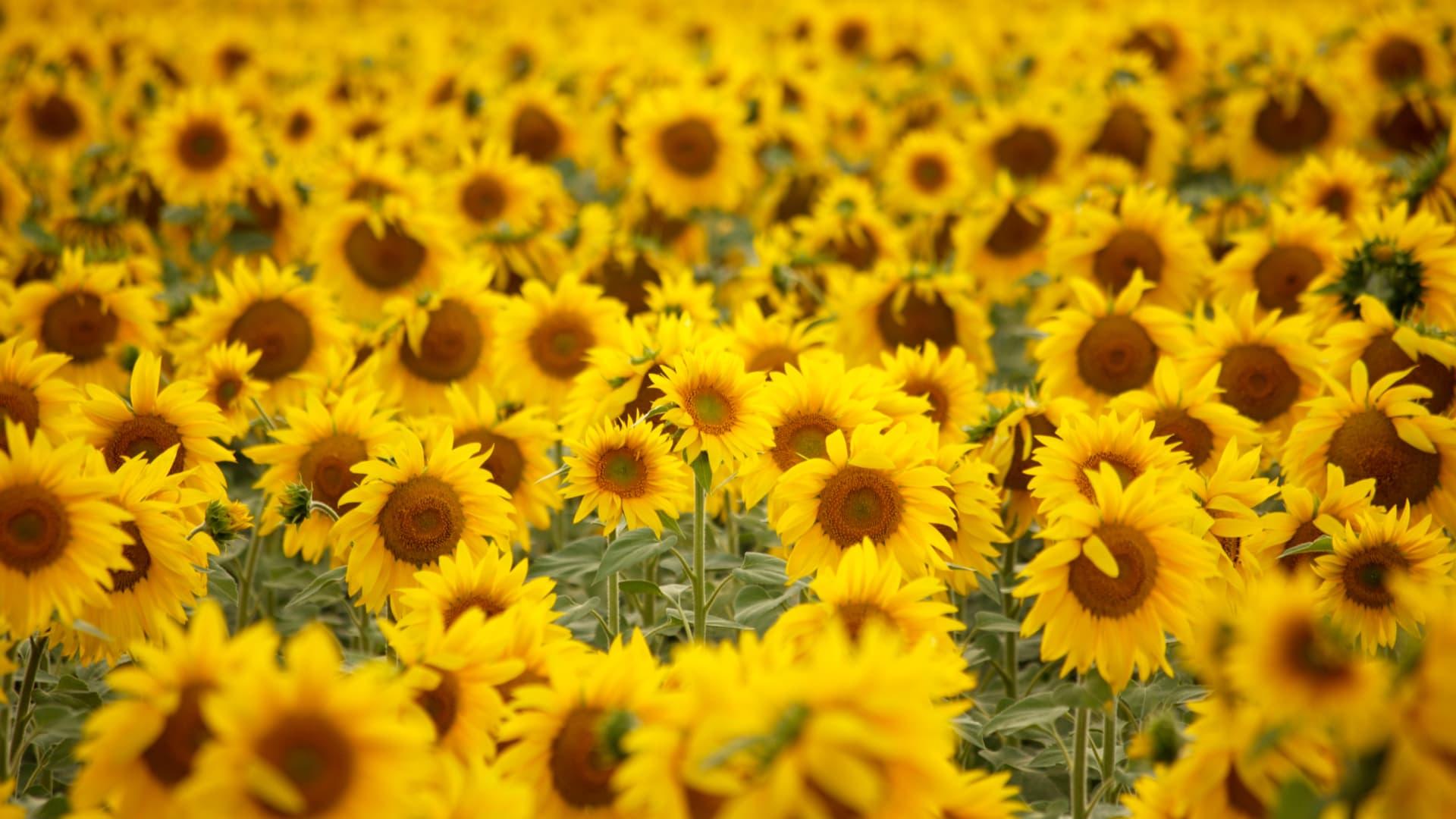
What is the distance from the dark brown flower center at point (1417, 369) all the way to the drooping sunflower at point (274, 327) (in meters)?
3.13

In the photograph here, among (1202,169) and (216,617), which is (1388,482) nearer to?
(216,617)

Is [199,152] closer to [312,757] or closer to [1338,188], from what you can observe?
[312,757]

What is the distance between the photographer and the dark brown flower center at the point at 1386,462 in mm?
2984

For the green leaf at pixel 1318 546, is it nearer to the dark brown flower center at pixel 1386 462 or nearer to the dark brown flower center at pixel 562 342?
the dark brown flower center at pixel 1386 462

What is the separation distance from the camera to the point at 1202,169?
6910 mm

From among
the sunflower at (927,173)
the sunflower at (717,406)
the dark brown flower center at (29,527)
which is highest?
the dark brown flower center at (29,527)

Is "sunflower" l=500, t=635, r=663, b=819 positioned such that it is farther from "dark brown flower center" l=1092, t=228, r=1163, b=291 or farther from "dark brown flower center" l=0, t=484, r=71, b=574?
"dark brown flower center" l=1092, t=228, r=1163, b=291

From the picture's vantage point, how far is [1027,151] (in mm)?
6391

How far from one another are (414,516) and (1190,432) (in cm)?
200

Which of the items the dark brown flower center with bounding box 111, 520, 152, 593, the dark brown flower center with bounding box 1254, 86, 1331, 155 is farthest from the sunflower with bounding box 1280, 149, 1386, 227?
the dark brown flower center with bounding box 111, 520, 152, 593

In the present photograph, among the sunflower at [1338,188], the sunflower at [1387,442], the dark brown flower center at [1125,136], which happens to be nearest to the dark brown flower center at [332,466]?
the sunflower at [1387,442]

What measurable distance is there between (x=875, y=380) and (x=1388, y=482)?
1305 millimetres

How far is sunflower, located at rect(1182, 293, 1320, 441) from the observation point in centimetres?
351

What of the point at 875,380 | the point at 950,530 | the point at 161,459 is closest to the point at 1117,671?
the point at 950,530
